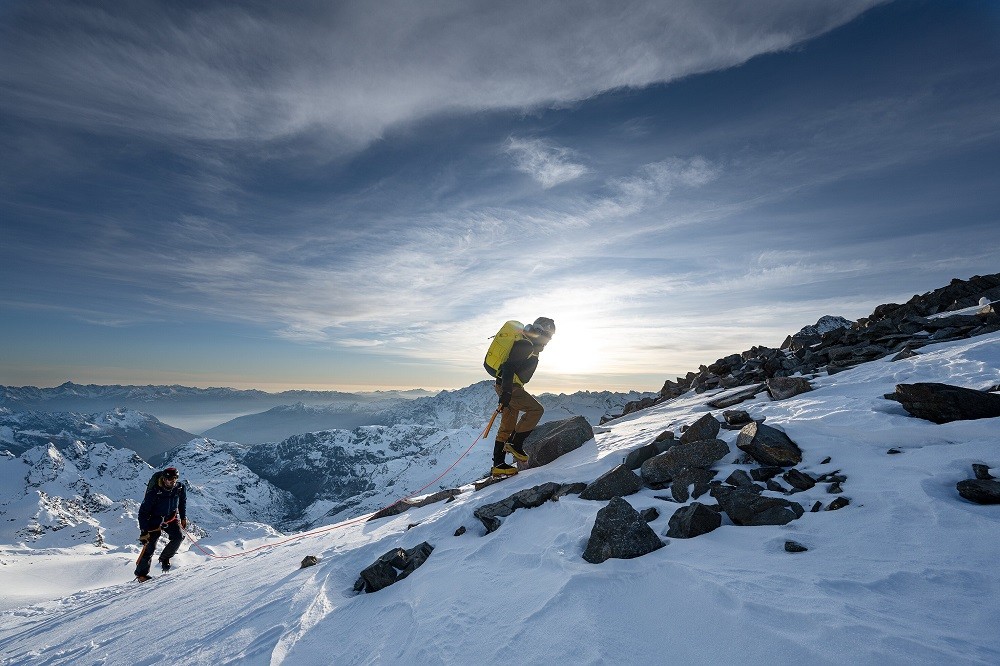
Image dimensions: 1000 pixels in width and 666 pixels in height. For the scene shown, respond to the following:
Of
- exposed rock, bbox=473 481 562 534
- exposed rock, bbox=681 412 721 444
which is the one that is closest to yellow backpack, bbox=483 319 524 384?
exposed rock, bbox=473 481 562 534

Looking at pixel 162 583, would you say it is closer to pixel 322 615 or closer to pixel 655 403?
pixel 322 615

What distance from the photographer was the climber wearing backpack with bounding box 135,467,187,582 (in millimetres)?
13523

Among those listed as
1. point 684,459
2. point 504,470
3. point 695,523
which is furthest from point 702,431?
point 504,470

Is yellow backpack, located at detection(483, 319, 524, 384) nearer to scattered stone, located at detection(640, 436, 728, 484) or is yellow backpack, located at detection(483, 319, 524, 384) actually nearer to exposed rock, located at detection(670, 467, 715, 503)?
scattered stone, located at detection(640, 436, 728, 484)

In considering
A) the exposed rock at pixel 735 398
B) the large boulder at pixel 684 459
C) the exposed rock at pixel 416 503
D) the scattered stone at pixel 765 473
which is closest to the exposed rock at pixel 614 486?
the large boulder at pixel 684 459

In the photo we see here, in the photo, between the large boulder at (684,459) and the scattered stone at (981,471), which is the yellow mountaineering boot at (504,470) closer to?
the large boulder at (684,459)

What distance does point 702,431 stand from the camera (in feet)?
27.6

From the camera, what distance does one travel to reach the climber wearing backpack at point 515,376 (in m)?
11.5

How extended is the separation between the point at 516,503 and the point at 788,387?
7.93 meters

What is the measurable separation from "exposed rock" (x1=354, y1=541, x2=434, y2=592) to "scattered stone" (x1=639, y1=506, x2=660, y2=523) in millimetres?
3599

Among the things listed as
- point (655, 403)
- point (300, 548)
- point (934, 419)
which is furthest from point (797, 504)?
point (655, 403)

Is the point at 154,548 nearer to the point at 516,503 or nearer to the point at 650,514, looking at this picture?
the point at 516,503

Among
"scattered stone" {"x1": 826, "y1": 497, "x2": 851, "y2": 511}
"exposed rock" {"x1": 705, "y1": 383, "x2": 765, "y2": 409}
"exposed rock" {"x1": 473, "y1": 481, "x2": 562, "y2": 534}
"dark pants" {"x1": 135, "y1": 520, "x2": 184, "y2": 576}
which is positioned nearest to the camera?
"scattered stone" {"x1": 826, "y1": 497, "x2": 851, "y2": 511}

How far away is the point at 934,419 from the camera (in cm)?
690
